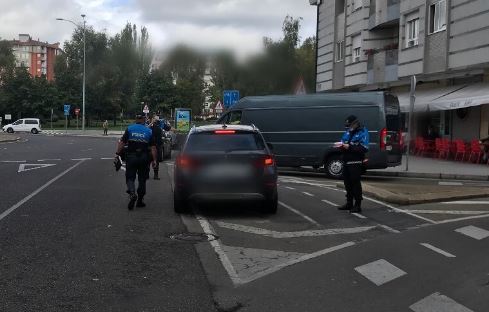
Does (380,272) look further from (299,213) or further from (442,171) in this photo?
(442,171)

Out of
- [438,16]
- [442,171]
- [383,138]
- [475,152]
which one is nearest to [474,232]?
[383,138]

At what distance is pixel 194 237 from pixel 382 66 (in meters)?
24.2

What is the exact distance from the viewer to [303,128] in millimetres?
17438

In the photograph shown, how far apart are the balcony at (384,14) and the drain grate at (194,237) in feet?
77.1

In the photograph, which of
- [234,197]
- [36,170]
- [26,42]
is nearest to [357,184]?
[234,197]

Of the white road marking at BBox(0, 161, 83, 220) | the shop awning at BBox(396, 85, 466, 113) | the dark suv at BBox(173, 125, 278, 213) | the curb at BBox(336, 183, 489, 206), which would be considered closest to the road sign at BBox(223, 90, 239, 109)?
the shop awning at BBox(396, 85, 466, 113)

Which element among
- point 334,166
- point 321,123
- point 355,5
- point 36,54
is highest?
point 36,54

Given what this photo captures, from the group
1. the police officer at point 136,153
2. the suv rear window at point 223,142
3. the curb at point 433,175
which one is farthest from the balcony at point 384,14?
the police officer at point 136,153

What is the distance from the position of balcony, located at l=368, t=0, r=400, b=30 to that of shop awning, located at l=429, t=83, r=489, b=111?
6.97 m

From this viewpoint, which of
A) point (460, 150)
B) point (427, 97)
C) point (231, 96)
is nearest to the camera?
point (460, 150)

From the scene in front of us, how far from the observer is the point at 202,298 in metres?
5.22

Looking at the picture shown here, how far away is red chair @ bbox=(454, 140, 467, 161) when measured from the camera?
75.7 feet

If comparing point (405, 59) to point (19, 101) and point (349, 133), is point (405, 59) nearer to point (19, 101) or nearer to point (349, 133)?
point (349, 133)

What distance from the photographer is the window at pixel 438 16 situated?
24547mm
